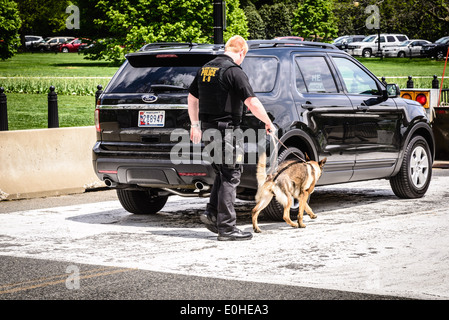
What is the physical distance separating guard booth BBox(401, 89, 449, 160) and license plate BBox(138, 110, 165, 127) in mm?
7479

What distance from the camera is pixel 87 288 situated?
6098mm

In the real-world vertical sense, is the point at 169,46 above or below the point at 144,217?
above

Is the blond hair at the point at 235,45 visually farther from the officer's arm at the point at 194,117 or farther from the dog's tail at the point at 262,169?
the dog's tail at the point at 262,169

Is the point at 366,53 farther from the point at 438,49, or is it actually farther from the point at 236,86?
the point at 236,86

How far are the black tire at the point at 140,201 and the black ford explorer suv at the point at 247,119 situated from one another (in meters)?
0.01

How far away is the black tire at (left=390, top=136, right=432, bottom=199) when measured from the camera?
35.1ft

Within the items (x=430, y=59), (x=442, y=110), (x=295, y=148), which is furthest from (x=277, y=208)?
(x=430, y=59)

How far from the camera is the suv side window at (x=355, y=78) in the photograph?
10.0 meters

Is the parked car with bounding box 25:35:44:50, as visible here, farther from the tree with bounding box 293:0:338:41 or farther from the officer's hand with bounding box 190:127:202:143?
the officer's hand with bounding box 190:127:202:143

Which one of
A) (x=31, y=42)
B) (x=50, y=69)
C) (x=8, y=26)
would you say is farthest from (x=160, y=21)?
(x=31, y=42)

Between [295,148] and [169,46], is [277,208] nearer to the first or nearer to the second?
[295,148]

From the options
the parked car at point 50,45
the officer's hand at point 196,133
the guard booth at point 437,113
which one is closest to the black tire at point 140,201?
the officer's hand at point 196,133

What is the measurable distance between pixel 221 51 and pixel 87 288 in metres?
3.49

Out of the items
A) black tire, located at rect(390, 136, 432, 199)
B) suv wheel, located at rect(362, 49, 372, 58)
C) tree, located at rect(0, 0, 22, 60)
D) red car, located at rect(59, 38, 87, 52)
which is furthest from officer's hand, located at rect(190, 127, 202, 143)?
red car, located at rect(59, 38, 87, 52)
